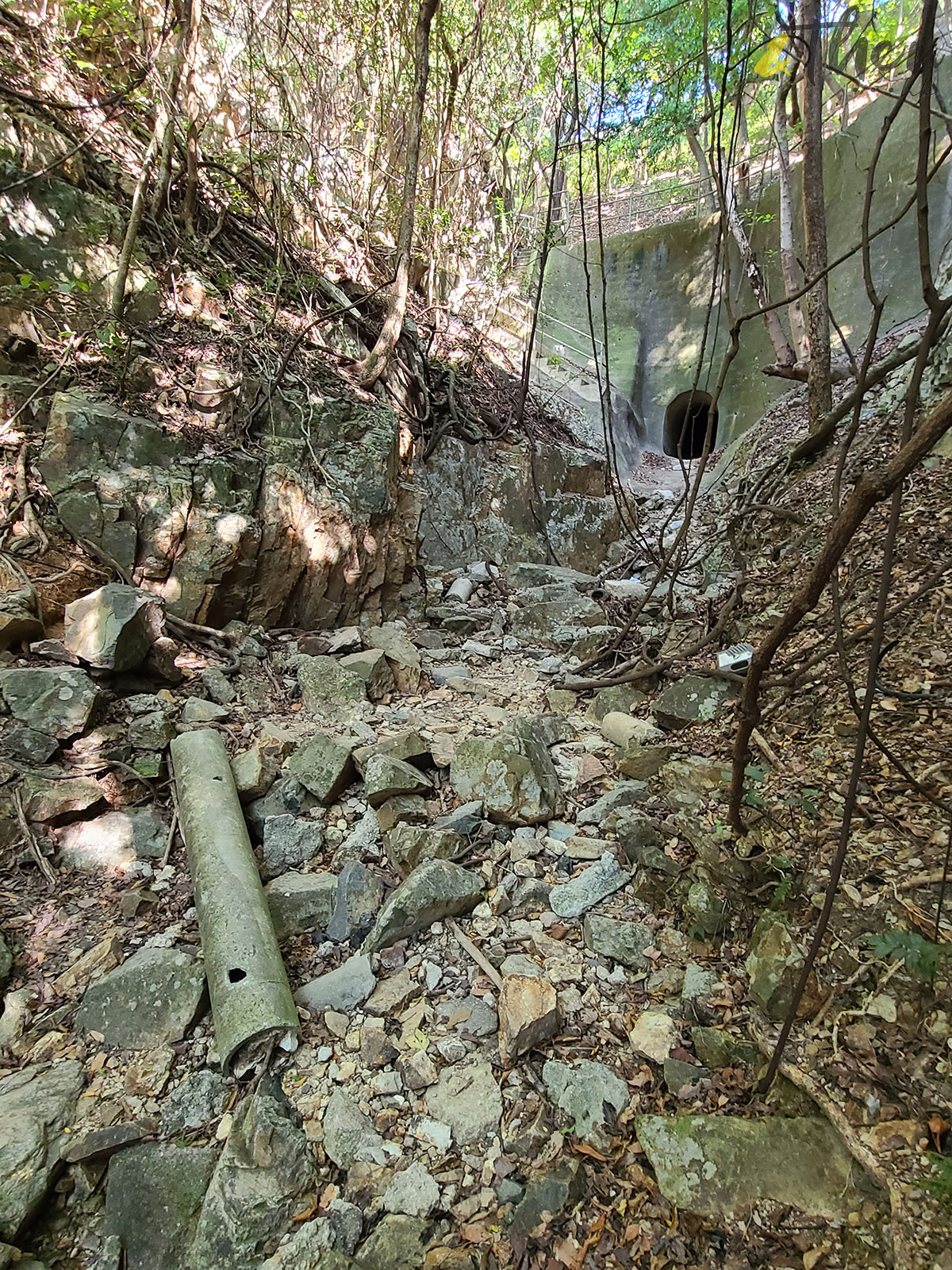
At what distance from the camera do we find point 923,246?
1.20 metres

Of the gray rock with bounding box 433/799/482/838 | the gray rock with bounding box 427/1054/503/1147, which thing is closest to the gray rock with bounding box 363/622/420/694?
the gray rock with bounding box 433/799/482/838

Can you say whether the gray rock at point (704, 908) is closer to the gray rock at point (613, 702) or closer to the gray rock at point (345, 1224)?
the gray rock at point (345, 1224)

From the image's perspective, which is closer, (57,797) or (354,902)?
(354,902)

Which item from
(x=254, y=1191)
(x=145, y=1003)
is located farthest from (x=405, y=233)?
(x=254, y=1191)

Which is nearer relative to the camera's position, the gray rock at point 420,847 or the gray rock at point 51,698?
the gray rock at point 420,847

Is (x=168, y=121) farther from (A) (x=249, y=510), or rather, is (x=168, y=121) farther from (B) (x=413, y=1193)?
(B) (x=413, y=1193)

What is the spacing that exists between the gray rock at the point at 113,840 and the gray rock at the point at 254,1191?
127 centimetres

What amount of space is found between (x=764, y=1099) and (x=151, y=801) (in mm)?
2675

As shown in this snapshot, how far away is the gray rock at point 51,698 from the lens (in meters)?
2.77

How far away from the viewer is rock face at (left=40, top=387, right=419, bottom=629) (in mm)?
3631

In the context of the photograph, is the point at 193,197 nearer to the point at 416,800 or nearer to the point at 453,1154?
the point at 416,800

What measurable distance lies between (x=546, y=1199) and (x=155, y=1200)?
1.06 metres

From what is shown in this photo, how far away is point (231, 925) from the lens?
2111mm

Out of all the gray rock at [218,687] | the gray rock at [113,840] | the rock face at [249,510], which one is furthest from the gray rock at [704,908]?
Result: the rock face at [249,510]
